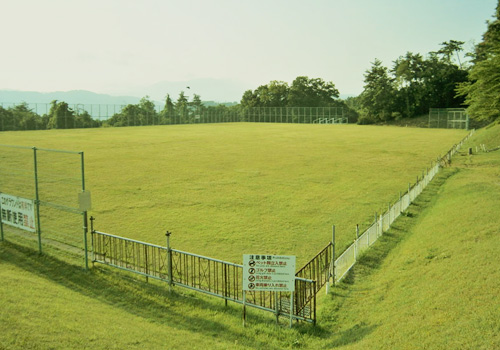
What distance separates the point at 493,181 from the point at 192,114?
7799cm

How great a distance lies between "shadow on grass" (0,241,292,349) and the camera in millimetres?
8609

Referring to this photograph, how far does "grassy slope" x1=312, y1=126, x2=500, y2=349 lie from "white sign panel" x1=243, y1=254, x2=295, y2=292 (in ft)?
4.67

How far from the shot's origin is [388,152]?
3925 centimetres

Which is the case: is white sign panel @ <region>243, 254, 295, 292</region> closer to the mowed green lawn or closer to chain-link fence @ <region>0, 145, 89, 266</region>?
the mowed green lawn

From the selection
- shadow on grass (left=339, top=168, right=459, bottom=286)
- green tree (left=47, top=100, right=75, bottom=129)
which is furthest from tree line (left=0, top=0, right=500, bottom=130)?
shadow on grass (left=339, top=168, right=459, bottom=286)

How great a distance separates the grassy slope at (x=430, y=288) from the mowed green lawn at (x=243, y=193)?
229 centimetres

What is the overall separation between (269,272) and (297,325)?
4.35 feet

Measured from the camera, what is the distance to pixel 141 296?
9.98 metres

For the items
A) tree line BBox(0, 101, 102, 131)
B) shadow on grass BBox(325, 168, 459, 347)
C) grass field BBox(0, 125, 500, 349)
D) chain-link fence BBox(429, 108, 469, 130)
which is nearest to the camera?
grass field BBox(0, 125, 500, 349)

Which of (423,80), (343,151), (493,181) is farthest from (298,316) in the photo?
(423,80)

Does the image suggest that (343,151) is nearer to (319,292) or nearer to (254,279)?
(319,292)

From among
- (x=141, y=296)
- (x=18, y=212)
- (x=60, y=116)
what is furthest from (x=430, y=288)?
(x=60, y=116)

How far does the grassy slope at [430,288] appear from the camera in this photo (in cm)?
732

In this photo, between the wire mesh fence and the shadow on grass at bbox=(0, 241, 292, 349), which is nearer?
the shadow on grass at bbox=(0, 241, 292, 349)
